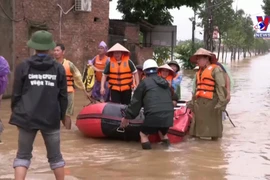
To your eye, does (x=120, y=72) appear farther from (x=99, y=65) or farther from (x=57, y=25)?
(x=57, y=25)

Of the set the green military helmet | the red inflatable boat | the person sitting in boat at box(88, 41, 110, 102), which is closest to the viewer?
the green military helmet

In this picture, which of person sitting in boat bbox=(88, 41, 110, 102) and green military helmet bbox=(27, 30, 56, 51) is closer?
green military helmet bbox=(27, 30, 56, 51)

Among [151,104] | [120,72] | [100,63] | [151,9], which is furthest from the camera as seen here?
[151,9]

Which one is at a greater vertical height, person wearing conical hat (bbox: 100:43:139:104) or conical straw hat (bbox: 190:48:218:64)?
conical straw hat (bbox: 190:48:218:64)

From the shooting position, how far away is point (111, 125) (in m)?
7.79

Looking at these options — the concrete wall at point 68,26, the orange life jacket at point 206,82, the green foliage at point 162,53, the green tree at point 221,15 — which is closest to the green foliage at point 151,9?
the green foliage at point 162,53

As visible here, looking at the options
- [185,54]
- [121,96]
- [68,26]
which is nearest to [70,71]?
[121,96]

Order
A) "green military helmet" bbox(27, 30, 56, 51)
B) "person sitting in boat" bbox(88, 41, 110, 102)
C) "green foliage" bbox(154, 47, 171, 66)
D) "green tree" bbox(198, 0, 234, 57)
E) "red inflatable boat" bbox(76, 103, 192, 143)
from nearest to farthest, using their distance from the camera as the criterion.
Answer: "green military helmet" bbox(27, 30, 56, 51)
"red inflatable boat" bbox(76, 103, 192, 143)
"person sitting in boat" bbox(88, 41, 110, 102)
"green foliage" bbox(154, 47, 171, 66)
"green tree" bbox(198, 0, 234, 57)

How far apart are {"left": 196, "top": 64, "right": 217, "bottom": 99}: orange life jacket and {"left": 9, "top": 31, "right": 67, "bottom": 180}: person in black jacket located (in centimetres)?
376

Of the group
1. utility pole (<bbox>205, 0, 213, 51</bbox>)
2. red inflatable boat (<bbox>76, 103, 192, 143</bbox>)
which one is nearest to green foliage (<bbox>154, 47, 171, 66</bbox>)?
utility pole (<bbox>205, 0, 213, 51</bbox>)

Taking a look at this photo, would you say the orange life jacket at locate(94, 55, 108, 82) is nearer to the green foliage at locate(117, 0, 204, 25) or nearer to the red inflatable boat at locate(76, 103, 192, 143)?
the red inflatable boat at locate(76, 103, 192, 143)

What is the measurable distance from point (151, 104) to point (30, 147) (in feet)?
8.92

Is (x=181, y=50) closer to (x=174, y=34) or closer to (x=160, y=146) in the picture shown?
(x=174, y=34)

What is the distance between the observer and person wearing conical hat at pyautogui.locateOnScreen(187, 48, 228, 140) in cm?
805
